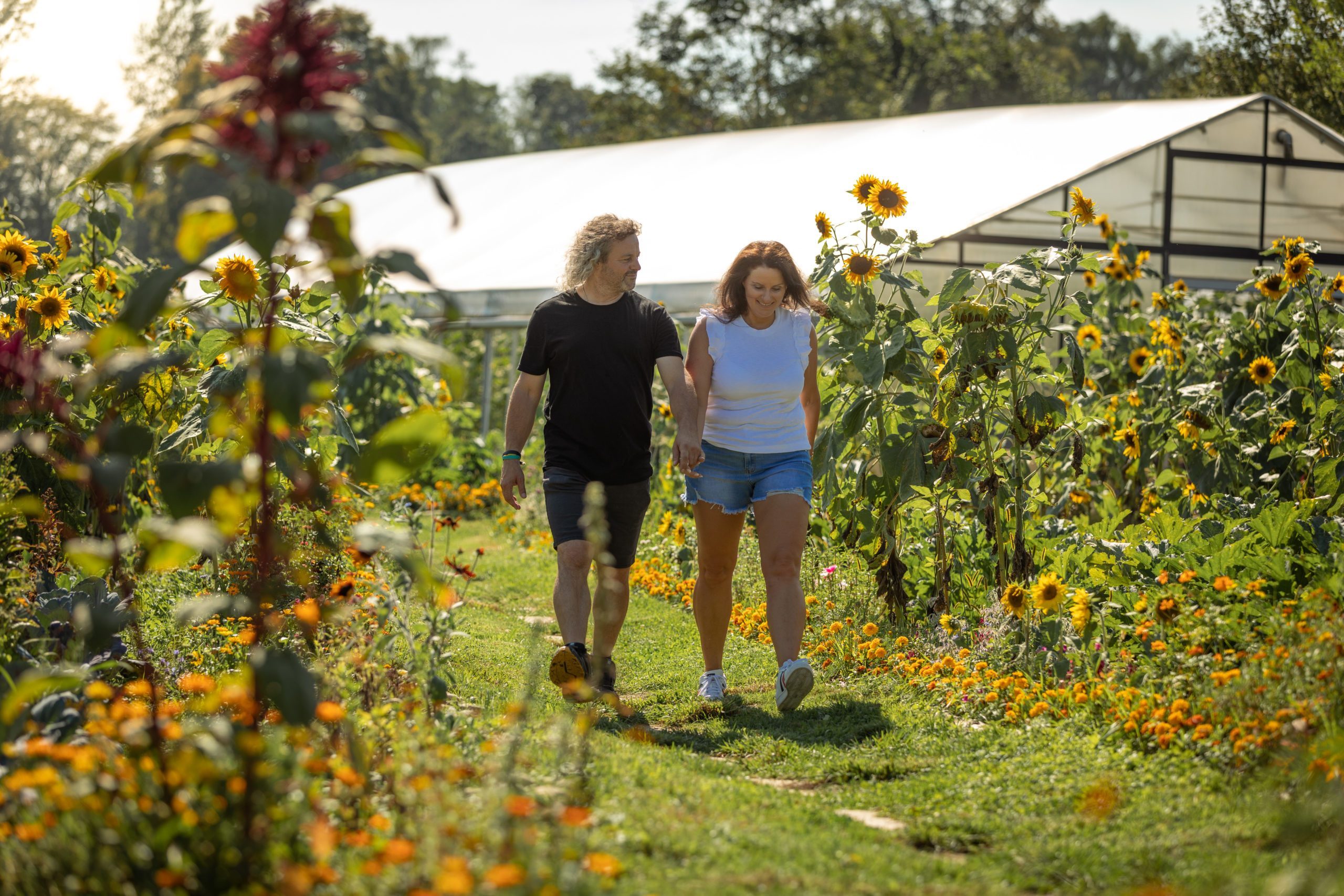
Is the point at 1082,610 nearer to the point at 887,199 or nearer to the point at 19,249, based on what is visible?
the point at 887,199

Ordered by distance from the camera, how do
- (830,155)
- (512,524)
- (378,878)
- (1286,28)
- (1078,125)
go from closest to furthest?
(378,878) < (512,524) < (1078,125) < (830,155) < (1286,28)

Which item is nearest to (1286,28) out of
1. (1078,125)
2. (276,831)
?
(1078,125)

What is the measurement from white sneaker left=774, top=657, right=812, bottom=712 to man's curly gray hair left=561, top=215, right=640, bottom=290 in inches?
53.6

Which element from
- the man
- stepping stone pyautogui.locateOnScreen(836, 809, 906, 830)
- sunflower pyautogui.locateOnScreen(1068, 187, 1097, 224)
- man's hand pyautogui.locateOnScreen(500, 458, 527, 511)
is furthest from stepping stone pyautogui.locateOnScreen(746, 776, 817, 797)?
sunflower pyautogui.locateOnScreen(1068, 187, 1097, 224)

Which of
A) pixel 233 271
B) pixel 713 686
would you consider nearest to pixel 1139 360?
pixel 713 686

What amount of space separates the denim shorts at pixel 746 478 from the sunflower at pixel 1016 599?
0.65 metres

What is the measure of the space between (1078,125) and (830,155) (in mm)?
2201

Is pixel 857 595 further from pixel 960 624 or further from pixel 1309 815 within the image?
pixel 1309 815

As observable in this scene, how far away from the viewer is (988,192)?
29.4 feet

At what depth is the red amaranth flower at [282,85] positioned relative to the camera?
1.91m

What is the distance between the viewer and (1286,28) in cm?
1692

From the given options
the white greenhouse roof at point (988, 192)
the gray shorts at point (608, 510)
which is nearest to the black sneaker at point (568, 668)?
the gray shorts at point (608, 510)

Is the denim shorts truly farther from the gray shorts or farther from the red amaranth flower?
the red amaranth flower

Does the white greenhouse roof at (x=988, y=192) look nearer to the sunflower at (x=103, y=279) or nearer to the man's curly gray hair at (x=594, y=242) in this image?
the sunflower at (x=103, y=279)
